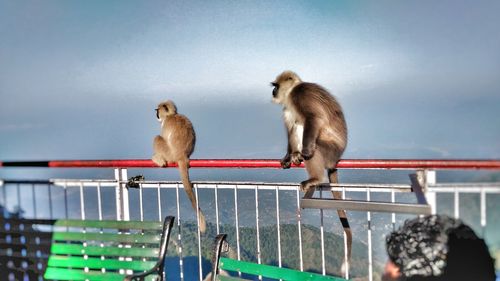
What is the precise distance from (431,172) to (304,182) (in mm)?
834

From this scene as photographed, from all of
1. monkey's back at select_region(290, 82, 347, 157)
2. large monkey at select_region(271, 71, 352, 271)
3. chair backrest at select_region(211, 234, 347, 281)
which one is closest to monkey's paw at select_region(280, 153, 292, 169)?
large monkey at select_region(271, 71, 352, 271)

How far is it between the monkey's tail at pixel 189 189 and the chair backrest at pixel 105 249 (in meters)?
0.83

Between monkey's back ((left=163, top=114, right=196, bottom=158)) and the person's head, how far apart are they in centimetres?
296

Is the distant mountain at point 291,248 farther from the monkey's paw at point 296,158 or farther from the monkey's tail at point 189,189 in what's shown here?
the monkey's paw at point 296,158

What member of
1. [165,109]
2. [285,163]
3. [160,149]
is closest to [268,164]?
[285,163]

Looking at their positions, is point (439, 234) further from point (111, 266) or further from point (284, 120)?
point (284, 120)

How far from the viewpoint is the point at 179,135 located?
4508 millimetres

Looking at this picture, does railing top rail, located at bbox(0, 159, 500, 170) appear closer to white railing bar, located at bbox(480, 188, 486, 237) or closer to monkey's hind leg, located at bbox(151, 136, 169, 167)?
white railing bar, located at bbox(480, 188, 486, 237)

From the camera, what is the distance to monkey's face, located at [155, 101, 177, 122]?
4949 mm

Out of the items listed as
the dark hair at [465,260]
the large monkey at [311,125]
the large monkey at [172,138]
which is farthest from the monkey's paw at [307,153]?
the dark hair at [465,260]

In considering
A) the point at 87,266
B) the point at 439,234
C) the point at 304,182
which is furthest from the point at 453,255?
the point at 87,266

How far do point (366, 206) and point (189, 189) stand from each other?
2322 mm

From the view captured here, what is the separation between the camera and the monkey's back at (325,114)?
3.50m

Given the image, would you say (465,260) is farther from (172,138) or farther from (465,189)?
(172,138)
